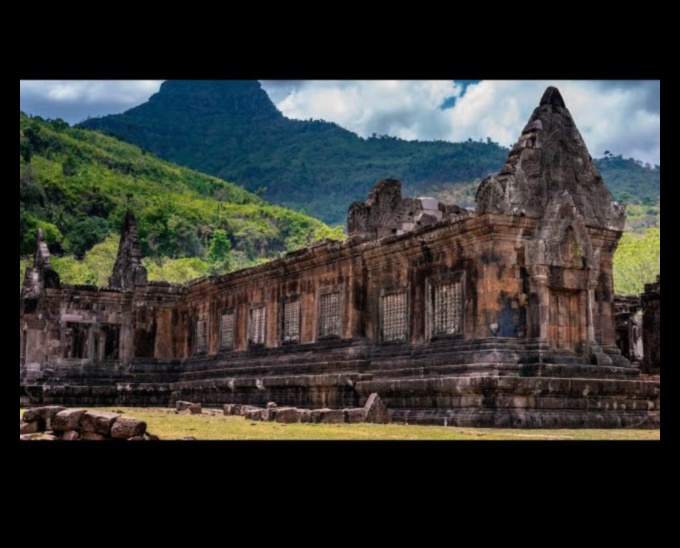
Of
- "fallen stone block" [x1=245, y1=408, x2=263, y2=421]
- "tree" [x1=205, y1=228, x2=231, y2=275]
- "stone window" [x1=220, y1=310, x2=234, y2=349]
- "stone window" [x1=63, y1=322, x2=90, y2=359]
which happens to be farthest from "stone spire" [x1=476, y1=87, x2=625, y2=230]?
"tree" [x1=205, y1=228, x2=231, y2=275]

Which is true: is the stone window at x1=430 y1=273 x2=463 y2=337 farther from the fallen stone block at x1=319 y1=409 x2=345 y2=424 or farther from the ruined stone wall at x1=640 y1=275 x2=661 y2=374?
the ruined stone wall at x1=640 y1=275 x2=661 y2=374

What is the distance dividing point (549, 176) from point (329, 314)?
24.8ft

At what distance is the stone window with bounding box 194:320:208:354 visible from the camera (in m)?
34.4

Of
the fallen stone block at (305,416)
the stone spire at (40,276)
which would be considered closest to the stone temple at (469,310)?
the fallen stone block at (305,416)

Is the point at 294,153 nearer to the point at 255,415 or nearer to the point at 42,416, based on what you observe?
the point at 255,415

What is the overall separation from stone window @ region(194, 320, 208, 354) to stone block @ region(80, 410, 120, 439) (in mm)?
20086

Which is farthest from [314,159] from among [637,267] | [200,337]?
[200,337]

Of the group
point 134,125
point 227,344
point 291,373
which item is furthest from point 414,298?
point 134,125

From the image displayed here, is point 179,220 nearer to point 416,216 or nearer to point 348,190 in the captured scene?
point 348,190

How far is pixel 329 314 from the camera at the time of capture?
2606 centimetres

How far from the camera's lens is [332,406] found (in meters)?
23.2

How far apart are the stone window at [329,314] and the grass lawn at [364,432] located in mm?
6224

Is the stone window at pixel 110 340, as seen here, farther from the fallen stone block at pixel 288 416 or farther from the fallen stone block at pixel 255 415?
the fallen stone block at pixel 288 416
